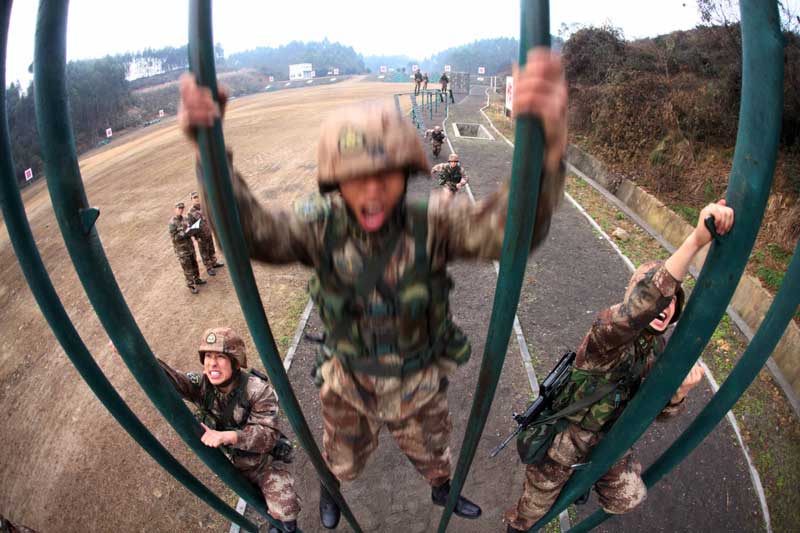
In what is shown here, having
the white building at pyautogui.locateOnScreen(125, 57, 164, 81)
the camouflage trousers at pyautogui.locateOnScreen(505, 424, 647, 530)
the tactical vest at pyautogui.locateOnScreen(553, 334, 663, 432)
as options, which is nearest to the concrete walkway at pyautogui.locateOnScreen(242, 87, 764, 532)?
the tactical vest at pyautogui.locateOnScreen(553, 334, 663, 432)

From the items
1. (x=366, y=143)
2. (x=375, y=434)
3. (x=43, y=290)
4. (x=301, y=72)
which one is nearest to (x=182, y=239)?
(x=375, y=434)

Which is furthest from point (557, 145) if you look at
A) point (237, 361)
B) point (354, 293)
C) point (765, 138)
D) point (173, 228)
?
point (173, 228)

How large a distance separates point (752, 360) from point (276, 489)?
234cm

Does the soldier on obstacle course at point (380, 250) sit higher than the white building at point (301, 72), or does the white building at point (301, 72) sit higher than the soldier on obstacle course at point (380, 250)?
the white building at point (301, 72)

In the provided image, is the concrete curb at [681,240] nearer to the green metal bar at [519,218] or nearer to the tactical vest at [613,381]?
the tactical vest at [613,381]

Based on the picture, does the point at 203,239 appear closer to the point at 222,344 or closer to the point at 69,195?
the point at 222,344

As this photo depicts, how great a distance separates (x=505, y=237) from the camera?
1.12 m

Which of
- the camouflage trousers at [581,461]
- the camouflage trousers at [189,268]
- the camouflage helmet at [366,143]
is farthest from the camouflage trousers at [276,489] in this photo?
the camouflage trousers at [189,268]

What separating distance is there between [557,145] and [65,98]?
1123 mm

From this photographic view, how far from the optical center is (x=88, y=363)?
5.05ft

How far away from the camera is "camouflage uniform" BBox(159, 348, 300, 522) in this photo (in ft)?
8.69

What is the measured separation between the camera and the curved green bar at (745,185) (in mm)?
1045

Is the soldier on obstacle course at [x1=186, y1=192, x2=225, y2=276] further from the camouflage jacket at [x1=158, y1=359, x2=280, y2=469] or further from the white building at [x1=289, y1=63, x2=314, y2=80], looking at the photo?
the white building at [x1=289, y1=63, x2=314, y2=80]

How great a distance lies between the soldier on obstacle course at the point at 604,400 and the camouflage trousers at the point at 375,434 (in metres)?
0.73
